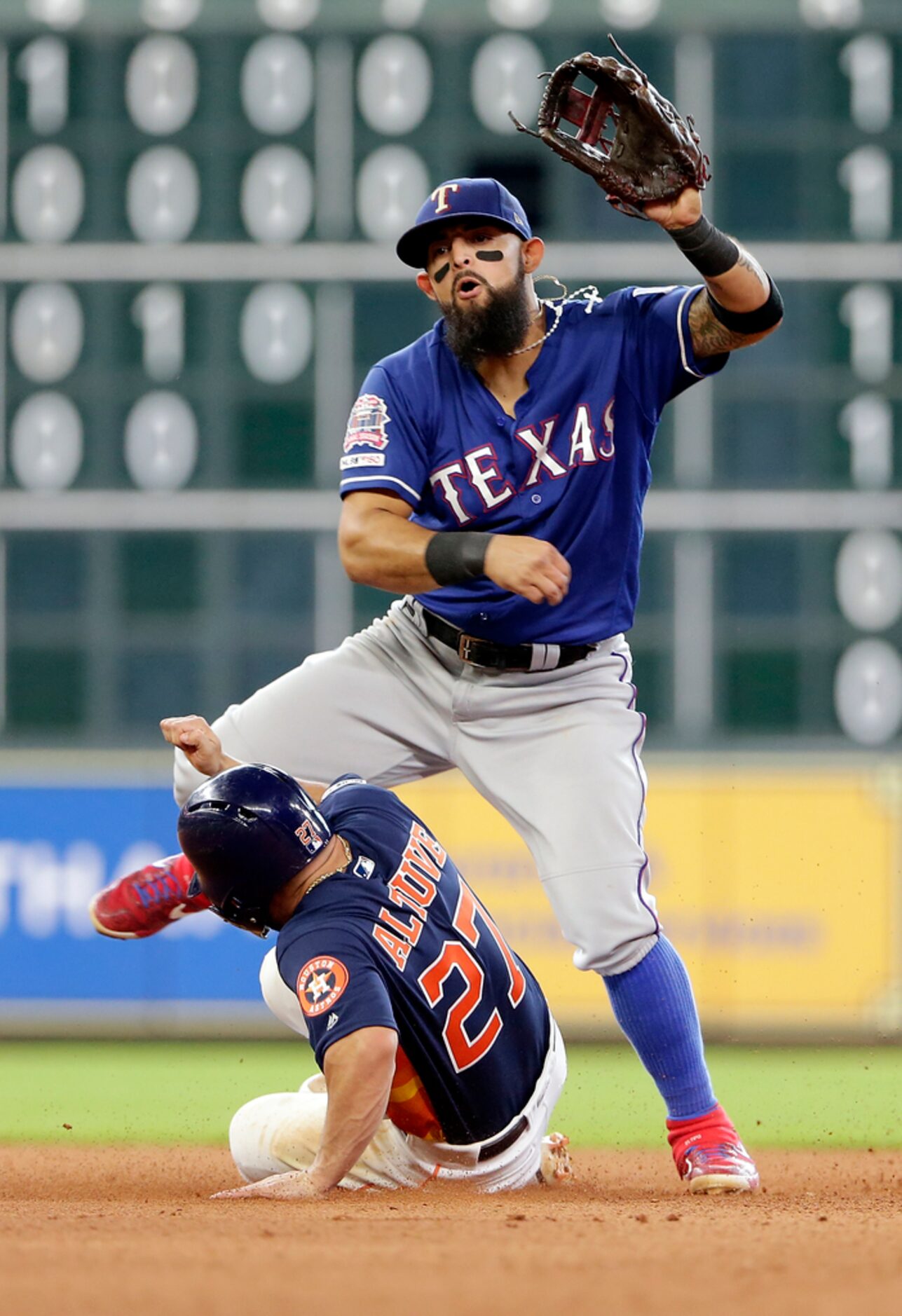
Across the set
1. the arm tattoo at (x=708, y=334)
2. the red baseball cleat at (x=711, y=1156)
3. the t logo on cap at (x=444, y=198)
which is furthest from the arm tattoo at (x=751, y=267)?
the red baseball cleat at (x=711, y=1156)

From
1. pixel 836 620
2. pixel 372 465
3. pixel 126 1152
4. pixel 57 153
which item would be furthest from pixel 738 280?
pixel 57 153

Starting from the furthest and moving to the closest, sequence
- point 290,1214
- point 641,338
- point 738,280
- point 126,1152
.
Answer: point 126,1152
point 641,338
point 738,280
point 290,1214

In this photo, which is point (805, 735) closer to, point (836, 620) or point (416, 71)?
point (836, 620)

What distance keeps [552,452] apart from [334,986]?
4.05 feet

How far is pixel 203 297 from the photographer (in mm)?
8367

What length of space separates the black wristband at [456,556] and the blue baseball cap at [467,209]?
0.66 meters

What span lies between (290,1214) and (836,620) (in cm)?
582

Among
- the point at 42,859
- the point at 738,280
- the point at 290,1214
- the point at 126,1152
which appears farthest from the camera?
the point at 42,859

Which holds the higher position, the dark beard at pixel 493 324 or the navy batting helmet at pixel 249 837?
the dark beard at pixel 493 324

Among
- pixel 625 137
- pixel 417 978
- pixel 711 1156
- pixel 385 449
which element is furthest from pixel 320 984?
pixel 625 137

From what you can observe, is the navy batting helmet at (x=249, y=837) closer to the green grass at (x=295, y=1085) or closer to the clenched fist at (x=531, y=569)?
the clenched fist at (x=531, y=569)

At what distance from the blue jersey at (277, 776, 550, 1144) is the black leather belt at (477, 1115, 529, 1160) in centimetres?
2

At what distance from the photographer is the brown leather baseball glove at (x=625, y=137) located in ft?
11.3

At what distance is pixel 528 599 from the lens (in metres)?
3.54
